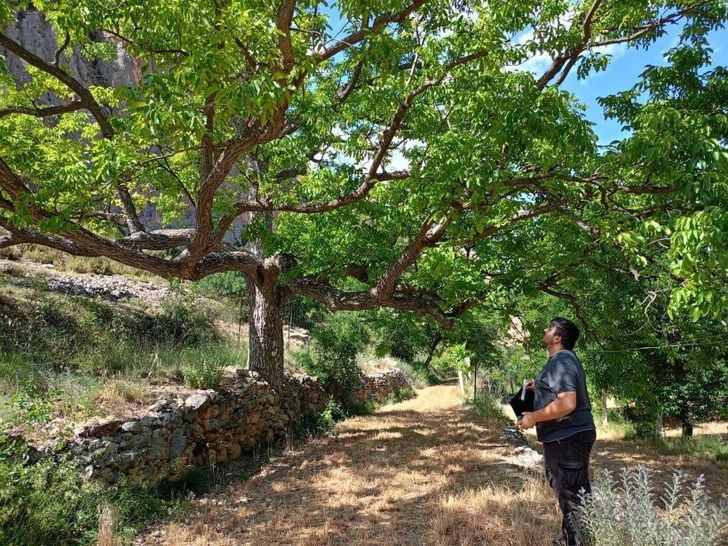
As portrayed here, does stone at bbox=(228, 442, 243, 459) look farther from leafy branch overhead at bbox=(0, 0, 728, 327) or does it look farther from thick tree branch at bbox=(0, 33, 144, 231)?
thick tree branch at bbox=(0, 33, 144, 231)

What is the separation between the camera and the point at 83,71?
2864 cm

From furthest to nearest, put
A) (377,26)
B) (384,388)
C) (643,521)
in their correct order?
(384,388) < (377,26) < (643,521)

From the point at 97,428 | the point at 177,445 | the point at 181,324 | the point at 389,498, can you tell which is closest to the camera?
the point at 97,428

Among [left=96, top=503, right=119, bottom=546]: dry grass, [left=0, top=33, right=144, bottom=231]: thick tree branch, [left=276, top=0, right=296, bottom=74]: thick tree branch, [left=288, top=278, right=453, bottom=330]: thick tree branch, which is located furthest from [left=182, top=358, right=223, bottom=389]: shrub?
[left=276, top=0, right=296, bottom=74]: thick tree branch

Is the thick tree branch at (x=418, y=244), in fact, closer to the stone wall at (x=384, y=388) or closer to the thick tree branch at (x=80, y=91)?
the thick tree branch at (x=80, y=91)

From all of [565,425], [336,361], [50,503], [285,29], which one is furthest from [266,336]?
[565,425]

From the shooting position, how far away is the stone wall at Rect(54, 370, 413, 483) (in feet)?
17.4

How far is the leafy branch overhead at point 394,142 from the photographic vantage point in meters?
3.73

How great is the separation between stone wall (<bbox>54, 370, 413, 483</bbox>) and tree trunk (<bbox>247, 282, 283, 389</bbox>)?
302mm

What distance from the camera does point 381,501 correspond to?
221 inches

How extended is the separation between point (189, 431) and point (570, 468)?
5604 mm

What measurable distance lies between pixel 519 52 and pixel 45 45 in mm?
33381

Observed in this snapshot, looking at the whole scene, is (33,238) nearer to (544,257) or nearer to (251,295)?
(251,295)

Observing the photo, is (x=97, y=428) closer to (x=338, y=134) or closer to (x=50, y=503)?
(x=50, y=503)
